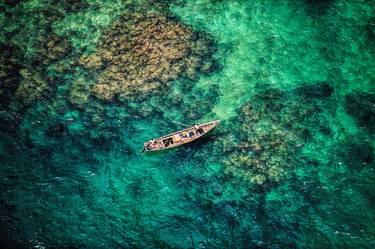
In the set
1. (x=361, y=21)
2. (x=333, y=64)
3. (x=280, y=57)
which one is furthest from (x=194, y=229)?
(x=361, y=21)

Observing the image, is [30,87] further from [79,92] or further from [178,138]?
[178,138]

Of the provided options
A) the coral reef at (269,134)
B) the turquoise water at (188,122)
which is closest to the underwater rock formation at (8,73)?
the turquoise water at (188,122)

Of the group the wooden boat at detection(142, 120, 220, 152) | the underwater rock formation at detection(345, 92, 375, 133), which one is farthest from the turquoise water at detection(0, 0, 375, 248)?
the wooden boat at detection(142, 120, 220, 152)

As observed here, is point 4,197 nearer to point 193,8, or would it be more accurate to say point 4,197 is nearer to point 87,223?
point 87,223

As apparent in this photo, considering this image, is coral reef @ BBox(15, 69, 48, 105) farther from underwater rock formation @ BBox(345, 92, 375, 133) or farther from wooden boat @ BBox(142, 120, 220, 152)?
underwater rock formation @ BBox(345, 92, 375, 133)

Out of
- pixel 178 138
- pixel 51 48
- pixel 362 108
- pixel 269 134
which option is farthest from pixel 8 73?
pixel 362 108

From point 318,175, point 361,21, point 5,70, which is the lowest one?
point 318,175
